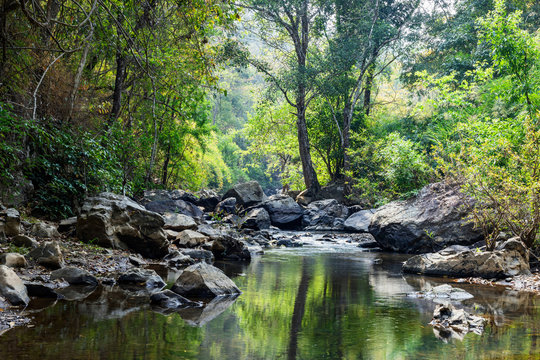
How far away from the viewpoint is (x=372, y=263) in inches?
401

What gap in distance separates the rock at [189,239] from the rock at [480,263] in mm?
4527

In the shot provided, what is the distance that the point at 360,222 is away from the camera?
58.0ft

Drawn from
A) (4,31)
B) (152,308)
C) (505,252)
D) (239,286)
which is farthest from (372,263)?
(4,31)

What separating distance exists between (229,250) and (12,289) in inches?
221

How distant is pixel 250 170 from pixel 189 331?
53.5 metres

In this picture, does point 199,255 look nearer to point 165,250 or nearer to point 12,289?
point 165,250

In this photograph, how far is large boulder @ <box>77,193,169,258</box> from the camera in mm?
8117

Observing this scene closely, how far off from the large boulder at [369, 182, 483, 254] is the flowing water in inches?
174

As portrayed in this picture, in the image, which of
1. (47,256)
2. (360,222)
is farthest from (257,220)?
(47,256)

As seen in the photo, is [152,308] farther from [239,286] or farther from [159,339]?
[239,286]

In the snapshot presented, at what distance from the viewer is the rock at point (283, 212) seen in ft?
62.7

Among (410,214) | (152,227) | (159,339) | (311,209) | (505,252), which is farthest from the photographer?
(311,209)

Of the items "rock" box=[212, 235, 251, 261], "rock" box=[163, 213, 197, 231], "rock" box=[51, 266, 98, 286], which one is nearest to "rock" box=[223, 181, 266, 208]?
"rock" box=[163, 213, 197, 231]

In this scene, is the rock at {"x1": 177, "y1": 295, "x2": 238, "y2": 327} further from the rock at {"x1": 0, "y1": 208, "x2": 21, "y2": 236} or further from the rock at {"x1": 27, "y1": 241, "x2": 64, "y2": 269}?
the rock at {"x1": 0, "y1": 208, "x2": 21, "y2": 236}
